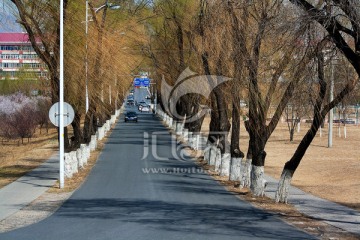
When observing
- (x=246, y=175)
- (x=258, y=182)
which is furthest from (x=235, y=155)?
(x=258, y=182)

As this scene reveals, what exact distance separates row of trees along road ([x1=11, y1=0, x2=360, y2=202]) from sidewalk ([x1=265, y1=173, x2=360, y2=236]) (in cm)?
114

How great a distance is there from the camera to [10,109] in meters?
64.4

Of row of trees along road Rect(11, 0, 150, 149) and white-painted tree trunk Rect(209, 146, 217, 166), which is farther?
white-painted tree trunk Rect(209, 146, 217, 166)

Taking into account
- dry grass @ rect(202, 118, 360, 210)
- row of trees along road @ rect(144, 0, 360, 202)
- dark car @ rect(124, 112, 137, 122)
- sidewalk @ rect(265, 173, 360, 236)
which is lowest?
dry grass @ rect(202, 118, 360, 210)

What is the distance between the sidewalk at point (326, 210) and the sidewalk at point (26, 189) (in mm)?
8175

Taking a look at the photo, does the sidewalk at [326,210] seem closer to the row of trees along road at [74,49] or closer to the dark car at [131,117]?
the row of trees along road at [74,49]

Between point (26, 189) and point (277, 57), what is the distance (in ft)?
33.8

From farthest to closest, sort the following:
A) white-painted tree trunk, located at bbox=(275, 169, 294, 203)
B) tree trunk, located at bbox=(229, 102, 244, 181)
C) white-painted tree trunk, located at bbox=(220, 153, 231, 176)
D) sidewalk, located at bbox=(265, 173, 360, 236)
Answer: white-painted tree trunk, located at bbox=(220, 153, 231, 176), tree trunk, located at bbox=(229, 102, 244, 181), white-painted tree trunk, located at bbox=(275, 169, 294, 203), sidewalk, located at bbox=(265, 173, 360, 236)

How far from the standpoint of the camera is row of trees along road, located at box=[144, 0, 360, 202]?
11773mm

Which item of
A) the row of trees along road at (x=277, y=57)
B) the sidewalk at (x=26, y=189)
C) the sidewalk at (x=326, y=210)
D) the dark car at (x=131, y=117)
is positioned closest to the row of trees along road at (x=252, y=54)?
the row of trees along road at (x=277, y=57)

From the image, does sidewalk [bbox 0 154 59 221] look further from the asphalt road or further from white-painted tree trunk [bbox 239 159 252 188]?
white-painted tree trunk [bbox 239 159 252 188]

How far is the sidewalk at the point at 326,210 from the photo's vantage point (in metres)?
15.3

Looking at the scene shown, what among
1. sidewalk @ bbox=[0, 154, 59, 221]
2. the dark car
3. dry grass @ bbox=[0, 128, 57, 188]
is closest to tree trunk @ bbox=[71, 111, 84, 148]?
sidewalk @ bbox=[0, 154, 59, 221]

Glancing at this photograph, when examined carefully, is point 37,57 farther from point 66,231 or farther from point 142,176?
point 66,231
